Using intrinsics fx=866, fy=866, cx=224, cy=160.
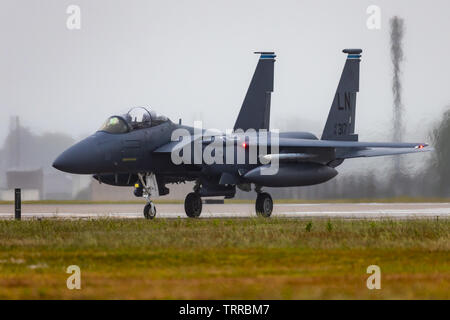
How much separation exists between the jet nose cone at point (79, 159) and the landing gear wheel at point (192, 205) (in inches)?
149

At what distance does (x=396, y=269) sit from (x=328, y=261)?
45.7 inches

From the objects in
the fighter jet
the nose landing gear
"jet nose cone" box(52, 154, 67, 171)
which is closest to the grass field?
"jet nose cone" box(52, 154, 67, 171)

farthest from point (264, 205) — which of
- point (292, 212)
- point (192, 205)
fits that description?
point (292, 212)

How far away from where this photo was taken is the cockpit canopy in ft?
78.0

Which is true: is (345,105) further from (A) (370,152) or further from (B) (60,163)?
(B) (60,163)

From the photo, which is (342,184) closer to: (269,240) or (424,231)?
(424,231)

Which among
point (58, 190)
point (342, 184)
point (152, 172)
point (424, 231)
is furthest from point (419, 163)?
point (58, 190)

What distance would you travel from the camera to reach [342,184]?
112 ft

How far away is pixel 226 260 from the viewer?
12766mm

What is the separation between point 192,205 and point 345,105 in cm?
725

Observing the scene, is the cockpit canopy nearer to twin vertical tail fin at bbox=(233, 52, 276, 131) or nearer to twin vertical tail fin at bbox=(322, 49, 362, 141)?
twin vertical tail fin at bbox=(233, 52, 276, 131)

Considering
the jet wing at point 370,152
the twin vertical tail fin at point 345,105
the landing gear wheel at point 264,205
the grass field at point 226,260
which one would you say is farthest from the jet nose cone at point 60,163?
the twin vertical tail fin at point 345,105

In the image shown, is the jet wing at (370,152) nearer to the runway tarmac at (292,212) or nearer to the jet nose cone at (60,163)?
the runway tarmac at (292,212)

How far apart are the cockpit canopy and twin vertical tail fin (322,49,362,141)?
25.0 ft
